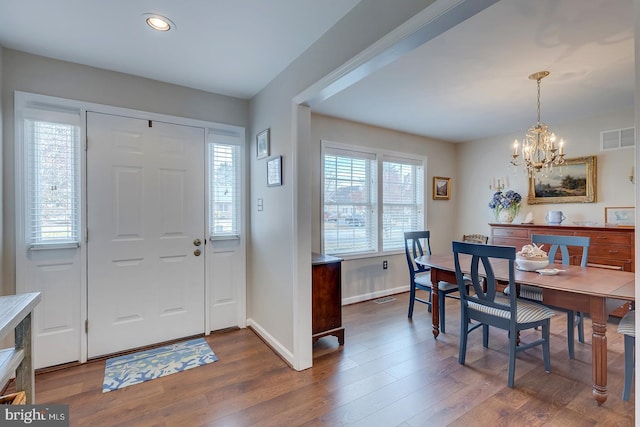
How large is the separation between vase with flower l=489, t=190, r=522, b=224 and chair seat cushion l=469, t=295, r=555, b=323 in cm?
230

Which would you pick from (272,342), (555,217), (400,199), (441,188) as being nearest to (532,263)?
(555,217)

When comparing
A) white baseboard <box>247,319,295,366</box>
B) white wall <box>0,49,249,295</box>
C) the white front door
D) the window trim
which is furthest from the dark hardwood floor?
the window trim

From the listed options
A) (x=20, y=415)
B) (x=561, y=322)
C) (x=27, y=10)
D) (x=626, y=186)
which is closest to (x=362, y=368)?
(x=20, y=415)

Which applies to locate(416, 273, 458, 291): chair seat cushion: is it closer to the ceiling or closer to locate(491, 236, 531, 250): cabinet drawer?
locate(491, 236, 531, 250): cabinet drawer

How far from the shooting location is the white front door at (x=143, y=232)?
2541mm

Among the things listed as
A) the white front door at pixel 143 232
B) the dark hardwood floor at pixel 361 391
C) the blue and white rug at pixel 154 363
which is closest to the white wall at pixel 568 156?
the dark hardwood floor at pixel 361 391

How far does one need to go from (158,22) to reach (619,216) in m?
5.07

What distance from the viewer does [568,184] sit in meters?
4.02

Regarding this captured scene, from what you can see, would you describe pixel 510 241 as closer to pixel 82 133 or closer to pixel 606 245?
pixel 606 245

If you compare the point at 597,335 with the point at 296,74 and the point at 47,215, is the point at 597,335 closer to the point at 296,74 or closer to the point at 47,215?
the point at 296,74

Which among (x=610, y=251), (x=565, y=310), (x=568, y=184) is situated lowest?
(x=565, y=310)

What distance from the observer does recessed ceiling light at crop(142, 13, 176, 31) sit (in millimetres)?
1869

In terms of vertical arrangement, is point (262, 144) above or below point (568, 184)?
above

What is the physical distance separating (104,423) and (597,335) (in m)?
3.14
